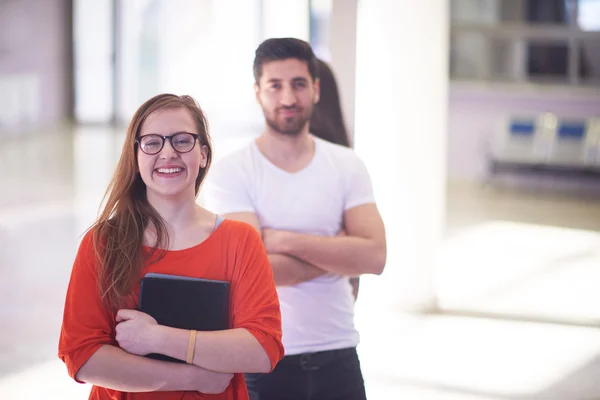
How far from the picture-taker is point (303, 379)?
89.7 inches

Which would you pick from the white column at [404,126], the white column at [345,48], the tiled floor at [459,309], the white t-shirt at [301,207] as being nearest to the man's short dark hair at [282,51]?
the white t-shirt at [301,207]

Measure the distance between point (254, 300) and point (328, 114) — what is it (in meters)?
1.37

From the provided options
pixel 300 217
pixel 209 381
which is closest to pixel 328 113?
pixel 300 217

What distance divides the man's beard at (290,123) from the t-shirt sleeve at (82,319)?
860mm

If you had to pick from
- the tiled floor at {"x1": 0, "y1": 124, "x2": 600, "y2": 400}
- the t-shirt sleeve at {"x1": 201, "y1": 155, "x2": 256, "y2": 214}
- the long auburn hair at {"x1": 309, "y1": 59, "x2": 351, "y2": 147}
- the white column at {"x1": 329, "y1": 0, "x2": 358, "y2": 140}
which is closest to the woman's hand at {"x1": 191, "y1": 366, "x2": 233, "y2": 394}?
the t-shirt sleeve at {"x1": 201, "y1": 155, "x2": 256, "y2": 214}

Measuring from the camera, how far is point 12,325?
17.8ft

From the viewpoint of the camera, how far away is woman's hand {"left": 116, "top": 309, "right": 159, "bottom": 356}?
1.56 metres

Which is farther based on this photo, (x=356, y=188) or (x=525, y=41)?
(x=525, y=41)

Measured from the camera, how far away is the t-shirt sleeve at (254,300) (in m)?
1.64

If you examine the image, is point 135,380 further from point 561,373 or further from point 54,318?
point 54,318

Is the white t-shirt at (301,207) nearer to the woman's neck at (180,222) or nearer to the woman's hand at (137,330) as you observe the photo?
the woman's neck at (180,222)

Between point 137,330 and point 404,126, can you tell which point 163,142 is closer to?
point 137,330

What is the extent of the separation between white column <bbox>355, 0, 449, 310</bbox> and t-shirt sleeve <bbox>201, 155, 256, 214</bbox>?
3.40 metres

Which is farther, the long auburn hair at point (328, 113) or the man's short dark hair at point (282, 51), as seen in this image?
the long auburn hair at point (328, 113)
